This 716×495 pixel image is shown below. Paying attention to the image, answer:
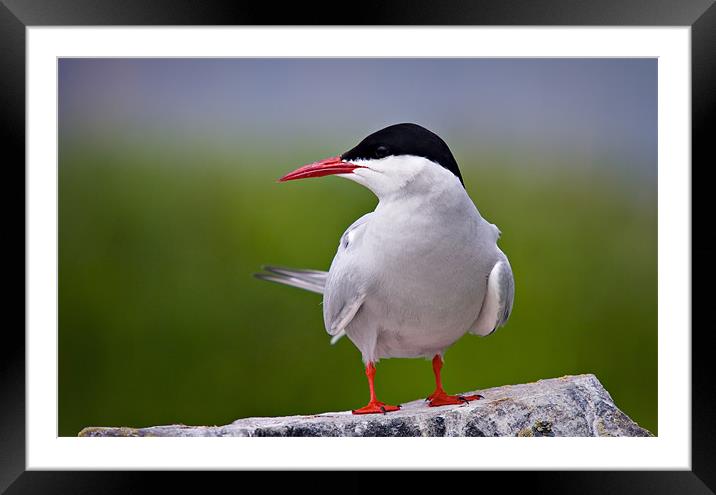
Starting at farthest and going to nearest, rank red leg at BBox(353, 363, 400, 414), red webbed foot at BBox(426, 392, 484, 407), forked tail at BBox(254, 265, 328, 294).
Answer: forked tail at BBox(254, 265, 328, 294) < red webbed foot at BBox(426, 392, 484, 407) < red leg at BBox(353, 363, 400, 414)

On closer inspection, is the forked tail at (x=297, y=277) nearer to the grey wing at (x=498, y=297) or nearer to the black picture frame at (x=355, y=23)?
the grey wing at (x=498, y=297)

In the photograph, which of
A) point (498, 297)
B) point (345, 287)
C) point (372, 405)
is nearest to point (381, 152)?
point (345, 287)

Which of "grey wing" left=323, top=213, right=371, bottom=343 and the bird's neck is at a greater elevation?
the bird's neck

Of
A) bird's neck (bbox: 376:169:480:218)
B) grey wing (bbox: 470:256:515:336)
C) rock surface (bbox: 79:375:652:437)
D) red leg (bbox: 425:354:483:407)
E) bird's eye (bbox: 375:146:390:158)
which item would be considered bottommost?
rock surface (bbox: 79:375:652:437)

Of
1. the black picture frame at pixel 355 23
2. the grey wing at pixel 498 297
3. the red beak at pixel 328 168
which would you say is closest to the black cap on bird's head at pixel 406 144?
the red beak at pixel 328 168

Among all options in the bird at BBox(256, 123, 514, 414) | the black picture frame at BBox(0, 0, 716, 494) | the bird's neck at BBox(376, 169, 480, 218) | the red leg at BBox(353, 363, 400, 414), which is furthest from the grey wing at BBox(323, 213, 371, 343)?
the black picture frame at BBox(0, 0, 716, 494)

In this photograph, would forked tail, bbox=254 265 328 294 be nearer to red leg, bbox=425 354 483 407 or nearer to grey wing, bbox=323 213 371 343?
grey wing, bbox=323 213 371 343

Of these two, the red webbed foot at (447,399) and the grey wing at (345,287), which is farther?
the red webbed foot at (447,399)
